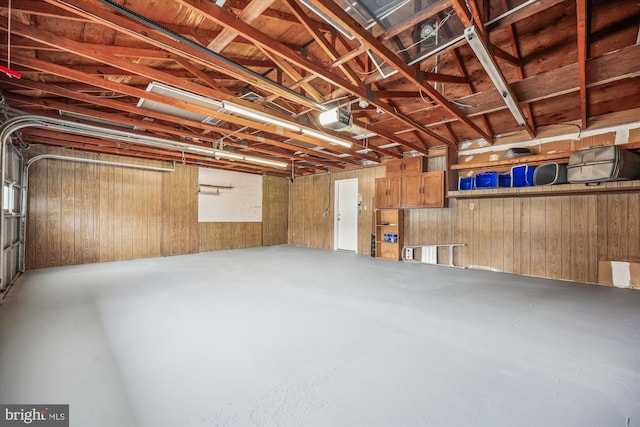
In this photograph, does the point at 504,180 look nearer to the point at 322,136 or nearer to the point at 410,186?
the point at 410,186

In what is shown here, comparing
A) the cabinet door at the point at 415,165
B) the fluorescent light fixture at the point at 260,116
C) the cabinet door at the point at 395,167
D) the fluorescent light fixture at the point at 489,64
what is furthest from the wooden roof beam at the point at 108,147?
A: the fluorescent light fixture at the point at 489,64

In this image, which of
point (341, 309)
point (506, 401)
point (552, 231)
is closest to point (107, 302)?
point (341, 309)

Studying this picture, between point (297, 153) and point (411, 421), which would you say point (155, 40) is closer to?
point (411, 421)

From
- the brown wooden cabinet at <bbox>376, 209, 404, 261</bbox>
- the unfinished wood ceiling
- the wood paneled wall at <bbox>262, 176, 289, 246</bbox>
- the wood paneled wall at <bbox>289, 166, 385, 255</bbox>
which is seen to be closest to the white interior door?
the wood paneled wall at <bbox>289, 166, 385, 255</bbox>

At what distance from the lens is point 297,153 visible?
655 cm

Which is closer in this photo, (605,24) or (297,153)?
(605,24)

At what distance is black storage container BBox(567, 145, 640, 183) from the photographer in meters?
3.34

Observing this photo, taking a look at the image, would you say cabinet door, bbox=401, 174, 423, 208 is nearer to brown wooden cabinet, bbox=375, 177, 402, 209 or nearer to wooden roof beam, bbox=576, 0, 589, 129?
brown wooden cabinet, bbox=375, 177, 402, 209

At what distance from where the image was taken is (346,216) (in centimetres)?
792

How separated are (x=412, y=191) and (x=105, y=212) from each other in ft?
22.4

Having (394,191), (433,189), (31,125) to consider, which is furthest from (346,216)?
(31,125)

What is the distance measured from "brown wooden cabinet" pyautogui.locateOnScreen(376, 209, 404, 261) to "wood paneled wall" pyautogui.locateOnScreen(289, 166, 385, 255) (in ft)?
1.30

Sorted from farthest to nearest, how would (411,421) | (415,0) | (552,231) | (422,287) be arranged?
(552,231) < (422,287) < (415,0) < (411,421)

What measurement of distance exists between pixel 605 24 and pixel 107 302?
20.1ft
